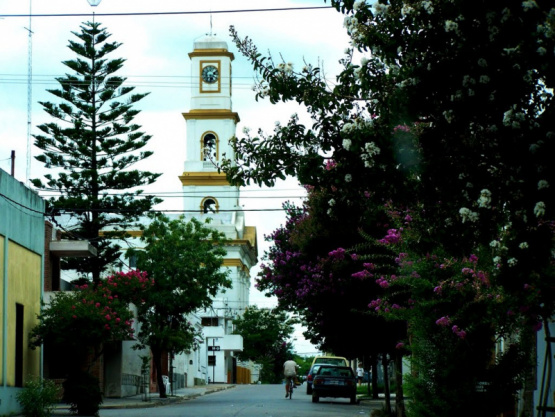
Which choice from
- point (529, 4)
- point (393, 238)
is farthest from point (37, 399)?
point (529, 4)

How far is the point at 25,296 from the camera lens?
26.1 m

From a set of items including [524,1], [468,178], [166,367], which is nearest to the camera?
[524,1]

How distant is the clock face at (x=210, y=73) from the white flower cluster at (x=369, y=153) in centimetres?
7367

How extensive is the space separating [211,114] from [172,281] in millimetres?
46024

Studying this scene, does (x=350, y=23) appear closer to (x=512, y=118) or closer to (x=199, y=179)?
(x=512, y=118)

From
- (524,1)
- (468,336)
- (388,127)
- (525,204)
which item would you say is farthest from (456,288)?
(524,1)

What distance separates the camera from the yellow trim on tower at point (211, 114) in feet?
274

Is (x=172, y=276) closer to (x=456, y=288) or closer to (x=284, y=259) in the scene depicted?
(x=284, y=259)

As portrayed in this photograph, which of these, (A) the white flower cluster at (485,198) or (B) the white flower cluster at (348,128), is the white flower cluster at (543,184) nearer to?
(A) the white flower cluster at (485,198)

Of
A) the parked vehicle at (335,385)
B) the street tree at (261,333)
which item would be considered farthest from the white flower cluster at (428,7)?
the street tree at (261,333)

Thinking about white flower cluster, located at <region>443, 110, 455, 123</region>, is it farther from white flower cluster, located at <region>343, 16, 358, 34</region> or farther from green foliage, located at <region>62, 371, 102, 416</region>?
green foliage, located at <region>62, 371, 102, 416</region>

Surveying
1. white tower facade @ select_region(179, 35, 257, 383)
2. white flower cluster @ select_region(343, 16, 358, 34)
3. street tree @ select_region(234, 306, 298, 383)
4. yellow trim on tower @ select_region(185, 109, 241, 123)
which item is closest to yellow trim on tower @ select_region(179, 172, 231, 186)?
white tower facade @ select_region(179, 35, 257, 383)

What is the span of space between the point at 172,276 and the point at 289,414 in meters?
14.6

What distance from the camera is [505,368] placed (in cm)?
1348
